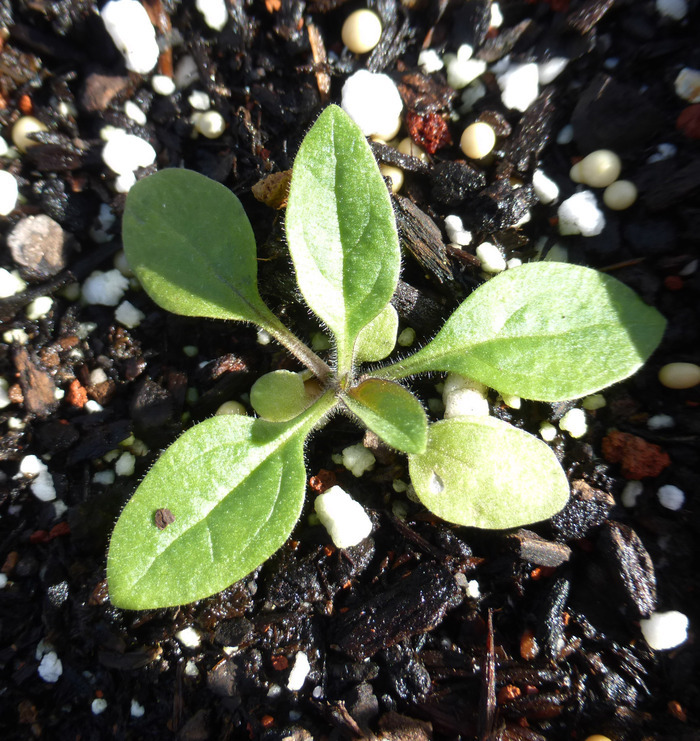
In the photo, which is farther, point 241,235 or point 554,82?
point 554,82

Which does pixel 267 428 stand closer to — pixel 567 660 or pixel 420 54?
pixel 567 660

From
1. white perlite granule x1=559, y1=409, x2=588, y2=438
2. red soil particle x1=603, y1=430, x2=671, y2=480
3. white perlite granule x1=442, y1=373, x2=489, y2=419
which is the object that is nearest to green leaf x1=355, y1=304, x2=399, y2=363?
white perlite granule x1=442, y1=373, x2=489, y2=419

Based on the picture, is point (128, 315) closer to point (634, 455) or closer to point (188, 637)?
point (188, 637)

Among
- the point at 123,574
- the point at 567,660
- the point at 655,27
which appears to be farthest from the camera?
the point at 655,27

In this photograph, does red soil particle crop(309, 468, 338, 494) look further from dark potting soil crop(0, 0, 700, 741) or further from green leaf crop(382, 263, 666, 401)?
green leaf crop(382, 263, 666, 401)

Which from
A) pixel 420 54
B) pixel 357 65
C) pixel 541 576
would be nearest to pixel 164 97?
pixel 357 65
